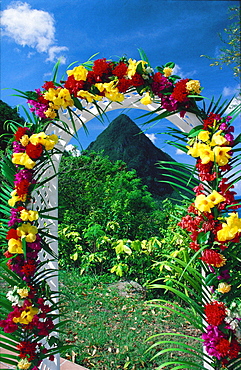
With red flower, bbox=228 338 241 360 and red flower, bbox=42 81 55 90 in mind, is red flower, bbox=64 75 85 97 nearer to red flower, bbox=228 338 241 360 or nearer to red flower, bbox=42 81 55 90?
red flower, bbox=42 81 55 90

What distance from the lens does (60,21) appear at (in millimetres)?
5434

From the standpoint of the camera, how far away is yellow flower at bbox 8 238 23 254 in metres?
1.68

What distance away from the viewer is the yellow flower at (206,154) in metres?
1.63

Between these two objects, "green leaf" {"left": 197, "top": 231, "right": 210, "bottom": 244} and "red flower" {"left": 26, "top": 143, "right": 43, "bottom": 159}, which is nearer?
"green leaf" {"left": 197, "top": 231, "right": 210, "bottom": 244}

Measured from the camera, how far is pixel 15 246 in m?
1.69

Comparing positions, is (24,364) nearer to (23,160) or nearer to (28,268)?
(28,268)

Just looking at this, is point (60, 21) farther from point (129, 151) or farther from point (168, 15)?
point (129, 151)

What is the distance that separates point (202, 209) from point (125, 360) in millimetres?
1865

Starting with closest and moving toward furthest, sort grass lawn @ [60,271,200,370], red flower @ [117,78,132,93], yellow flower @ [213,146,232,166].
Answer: yellow flower @ [213,146,232,166] → red flower @ [117,78,132,93] → grass lawn @ [60,271,200,370]

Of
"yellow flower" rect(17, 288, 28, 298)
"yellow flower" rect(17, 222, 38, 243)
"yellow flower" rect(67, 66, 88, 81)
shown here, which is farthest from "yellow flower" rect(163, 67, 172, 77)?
"yellow flower" rect(17, 288, 28, 298)

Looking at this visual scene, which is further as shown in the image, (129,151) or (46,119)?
(129,151)

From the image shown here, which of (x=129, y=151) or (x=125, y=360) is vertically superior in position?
(x=129, y=151)

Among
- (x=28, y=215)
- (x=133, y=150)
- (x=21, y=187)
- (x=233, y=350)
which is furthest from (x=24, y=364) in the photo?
(x=133, y=150)

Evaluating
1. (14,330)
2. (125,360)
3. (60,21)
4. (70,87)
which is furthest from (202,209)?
(60,21)
